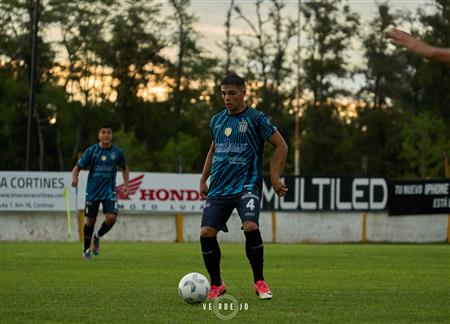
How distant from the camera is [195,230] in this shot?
3297cm

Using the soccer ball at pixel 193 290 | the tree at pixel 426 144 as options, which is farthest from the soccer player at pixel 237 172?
the tree at pixel 426 144

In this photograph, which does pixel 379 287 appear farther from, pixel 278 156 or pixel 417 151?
pixel 417 151

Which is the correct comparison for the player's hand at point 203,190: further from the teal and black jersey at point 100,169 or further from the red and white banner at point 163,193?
the red and white banner at point 163,193

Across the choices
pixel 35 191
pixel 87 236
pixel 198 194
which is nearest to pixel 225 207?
pixel 87 236

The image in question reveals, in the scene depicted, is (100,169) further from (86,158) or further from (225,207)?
(225,207)

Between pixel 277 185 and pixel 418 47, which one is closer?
pixel 418 47

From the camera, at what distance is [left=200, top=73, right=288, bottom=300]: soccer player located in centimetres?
1110

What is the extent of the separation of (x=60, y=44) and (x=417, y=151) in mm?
20885

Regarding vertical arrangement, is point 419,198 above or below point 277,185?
below

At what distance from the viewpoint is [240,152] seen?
1115 cm

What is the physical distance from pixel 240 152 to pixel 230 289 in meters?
1.79

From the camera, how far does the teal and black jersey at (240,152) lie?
439 inches

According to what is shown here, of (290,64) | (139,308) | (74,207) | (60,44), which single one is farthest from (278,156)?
(290,64)

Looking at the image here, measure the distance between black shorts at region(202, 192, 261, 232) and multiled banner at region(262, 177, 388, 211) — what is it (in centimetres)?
2265
